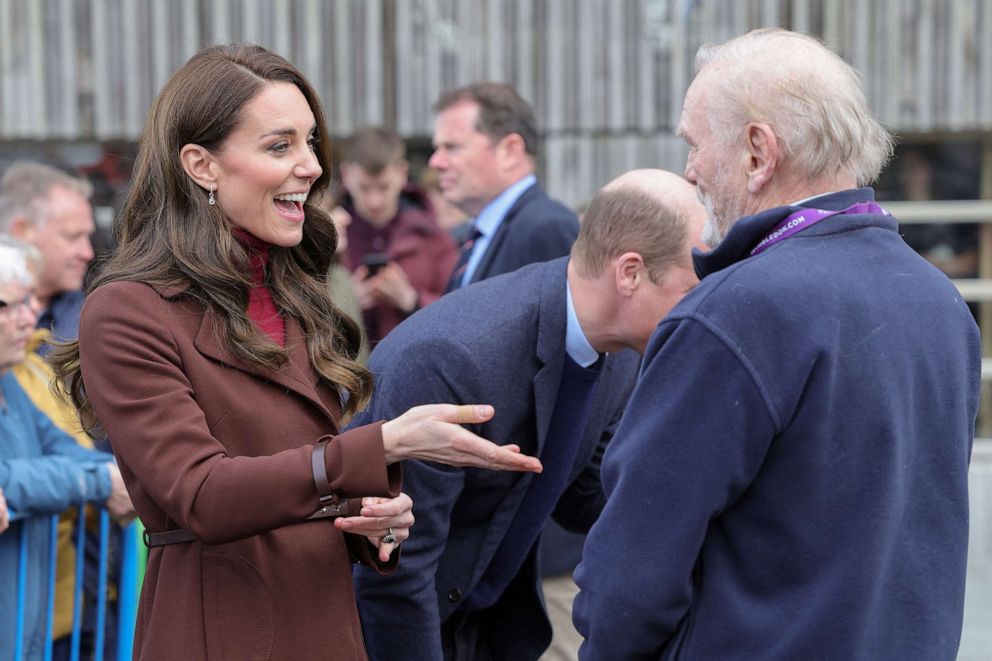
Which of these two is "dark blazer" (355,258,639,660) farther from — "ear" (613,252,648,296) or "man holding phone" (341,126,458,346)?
"man holding phone" (341,126,458,346)

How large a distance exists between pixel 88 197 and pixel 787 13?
386 centimetres

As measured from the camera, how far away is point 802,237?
1961 mm

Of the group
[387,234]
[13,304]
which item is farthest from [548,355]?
[387,234]

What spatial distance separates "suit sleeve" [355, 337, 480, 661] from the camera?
266cm

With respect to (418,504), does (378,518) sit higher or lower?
higher

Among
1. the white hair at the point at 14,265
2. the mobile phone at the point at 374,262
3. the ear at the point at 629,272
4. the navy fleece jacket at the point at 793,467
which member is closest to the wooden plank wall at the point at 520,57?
the mobile phone at the point at 374,262

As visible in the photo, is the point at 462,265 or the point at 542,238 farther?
the point at 462,265

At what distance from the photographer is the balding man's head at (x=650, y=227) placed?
2.82 metres

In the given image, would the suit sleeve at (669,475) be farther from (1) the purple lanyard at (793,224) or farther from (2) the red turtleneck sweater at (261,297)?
(2) the red turtleneck sweater at (261,297)

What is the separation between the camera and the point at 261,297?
94.4 inches

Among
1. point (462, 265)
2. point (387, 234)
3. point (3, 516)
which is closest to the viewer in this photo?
point (3, 516)

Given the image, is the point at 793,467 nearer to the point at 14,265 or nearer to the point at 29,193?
the point at 14,265

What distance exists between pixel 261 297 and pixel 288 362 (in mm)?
163

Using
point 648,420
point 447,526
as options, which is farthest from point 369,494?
point 447,526
